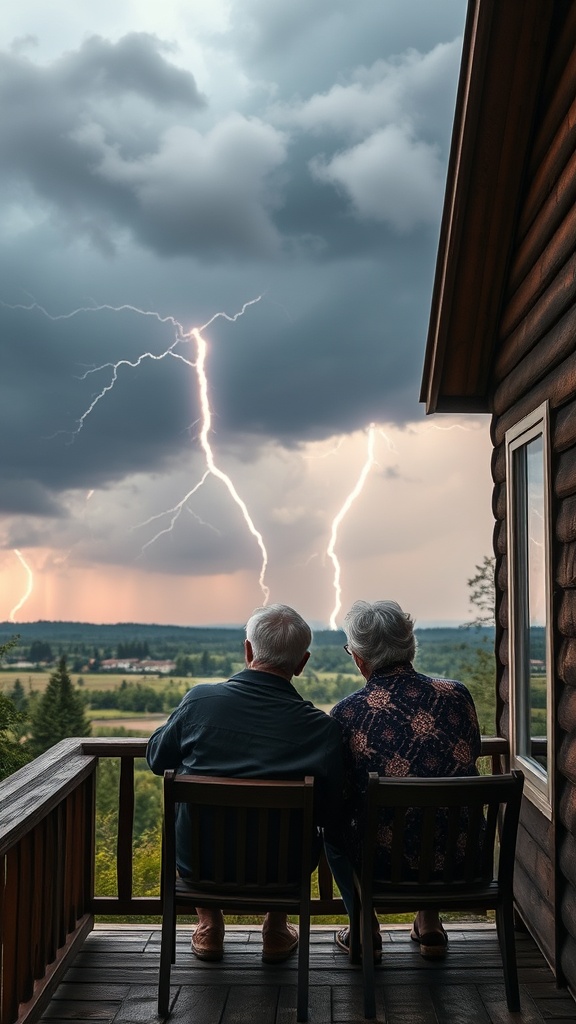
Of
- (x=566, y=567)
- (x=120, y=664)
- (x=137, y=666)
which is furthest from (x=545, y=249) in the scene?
(x=120, y=664)

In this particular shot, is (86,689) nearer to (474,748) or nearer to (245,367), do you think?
(245,367)

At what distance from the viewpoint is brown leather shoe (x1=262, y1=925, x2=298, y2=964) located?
270cm

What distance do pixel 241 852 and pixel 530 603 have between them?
4.51 feet

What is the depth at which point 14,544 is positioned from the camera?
40062 millimetres

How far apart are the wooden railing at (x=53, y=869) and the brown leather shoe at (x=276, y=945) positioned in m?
0.30

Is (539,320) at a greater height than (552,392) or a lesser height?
greater

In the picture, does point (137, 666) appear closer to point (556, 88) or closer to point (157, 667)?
point (157, 667)

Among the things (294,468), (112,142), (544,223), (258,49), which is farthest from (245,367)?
(544,223)

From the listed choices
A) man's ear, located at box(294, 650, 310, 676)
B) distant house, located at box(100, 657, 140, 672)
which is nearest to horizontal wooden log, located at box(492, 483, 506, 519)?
man's ear, located at box(294, 650, 310, 676)

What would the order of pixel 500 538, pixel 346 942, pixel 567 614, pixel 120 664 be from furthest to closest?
pixel 120 664 < pixel 500 538 < pixel 346 942 < pixel 567 614

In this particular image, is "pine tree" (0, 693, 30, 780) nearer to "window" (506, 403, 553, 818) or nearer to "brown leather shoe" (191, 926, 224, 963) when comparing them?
"brown leather shoe" (191, 926, 224, 963)

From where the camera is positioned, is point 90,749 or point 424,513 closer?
point 90,749

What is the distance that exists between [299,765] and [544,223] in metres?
1.82

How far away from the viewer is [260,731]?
2.44 m
